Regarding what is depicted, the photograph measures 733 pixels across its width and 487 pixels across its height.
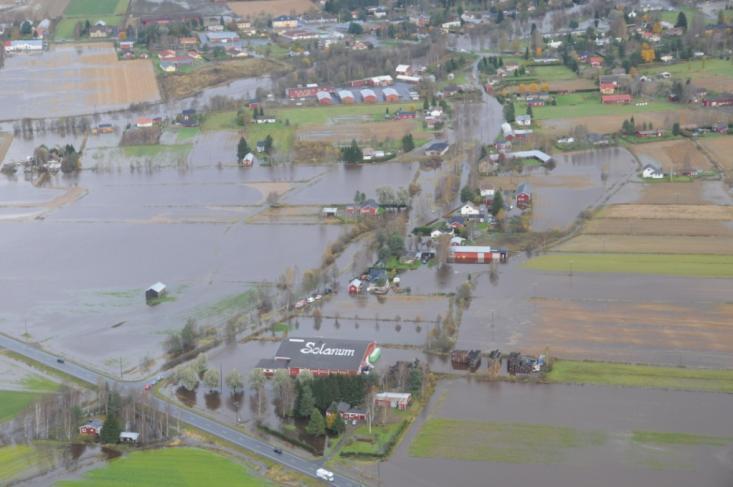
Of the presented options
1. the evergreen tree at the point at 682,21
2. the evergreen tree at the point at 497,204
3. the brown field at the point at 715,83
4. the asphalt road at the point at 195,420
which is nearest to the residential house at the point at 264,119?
the evergreen tree at the point at 497,204

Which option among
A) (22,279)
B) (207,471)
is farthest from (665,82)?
(207,471)

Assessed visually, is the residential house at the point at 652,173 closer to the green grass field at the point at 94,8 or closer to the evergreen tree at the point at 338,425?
the evergreen tree at the point at 338,425

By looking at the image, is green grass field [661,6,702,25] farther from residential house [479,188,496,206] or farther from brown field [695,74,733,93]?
residential house [479,188,496,206]

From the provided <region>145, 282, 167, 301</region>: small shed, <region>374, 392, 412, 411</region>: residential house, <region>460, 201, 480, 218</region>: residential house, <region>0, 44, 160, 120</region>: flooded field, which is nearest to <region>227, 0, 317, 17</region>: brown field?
<region>0, 44, 160, 120</region>: flooded field

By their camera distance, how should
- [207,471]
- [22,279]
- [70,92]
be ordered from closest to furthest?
1. [207,471]
2. [22,279]
3. [70,92]

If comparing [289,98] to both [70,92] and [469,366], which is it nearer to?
[70,92]

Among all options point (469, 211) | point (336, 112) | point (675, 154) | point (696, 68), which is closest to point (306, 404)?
point (469, 211)
